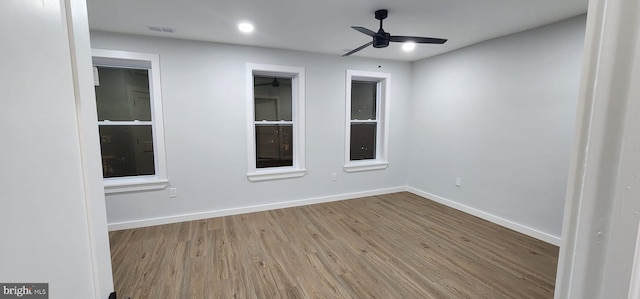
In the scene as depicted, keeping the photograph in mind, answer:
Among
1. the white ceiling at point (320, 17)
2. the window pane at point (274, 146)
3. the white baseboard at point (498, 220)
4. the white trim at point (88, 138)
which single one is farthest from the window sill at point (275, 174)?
the white trim at point (88, 138)

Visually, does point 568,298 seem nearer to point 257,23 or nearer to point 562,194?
point 257,23

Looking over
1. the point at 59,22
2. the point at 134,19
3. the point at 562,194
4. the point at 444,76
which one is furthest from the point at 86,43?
the point at 444,76

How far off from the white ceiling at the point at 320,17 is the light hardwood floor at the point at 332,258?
2405 millimetres

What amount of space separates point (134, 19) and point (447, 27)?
11.0 ft

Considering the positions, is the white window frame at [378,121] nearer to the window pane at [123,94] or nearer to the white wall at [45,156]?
the window pane at [123,94]

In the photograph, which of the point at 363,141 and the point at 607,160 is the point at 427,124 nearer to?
the point at 363,141

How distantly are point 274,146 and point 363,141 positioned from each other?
1.67 meters

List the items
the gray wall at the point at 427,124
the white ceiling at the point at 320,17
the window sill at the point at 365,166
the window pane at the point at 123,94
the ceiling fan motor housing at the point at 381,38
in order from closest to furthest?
1. the white ceiling at the point at 320,17
2. the ceiling fan motor housing at the point at 381,38
3. the gray wall at the point at 427,124
4. the window pane at the point at 123,94
5. the window sill at the point at 365,166

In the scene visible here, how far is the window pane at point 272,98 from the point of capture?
3.98 m

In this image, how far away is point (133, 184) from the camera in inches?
129

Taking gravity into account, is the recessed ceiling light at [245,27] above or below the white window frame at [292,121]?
above

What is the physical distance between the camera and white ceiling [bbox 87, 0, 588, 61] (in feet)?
7.72

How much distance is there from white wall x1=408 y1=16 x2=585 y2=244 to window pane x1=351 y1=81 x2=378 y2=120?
840 millimetres

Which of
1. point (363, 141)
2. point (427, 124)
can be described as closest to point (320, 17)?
point (363, 141)
